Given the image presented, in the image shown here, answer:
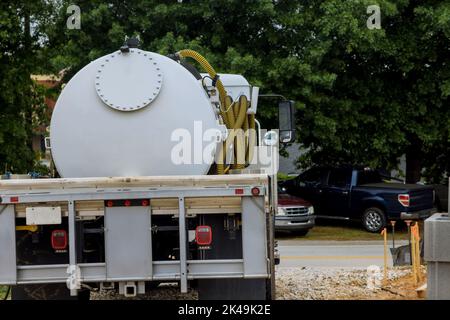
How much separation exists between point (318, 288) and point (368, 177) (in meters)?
9.75

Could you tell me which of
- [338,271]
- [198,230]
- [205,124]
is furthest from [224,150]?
[338,271]

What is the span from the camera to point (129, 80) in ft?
23.1

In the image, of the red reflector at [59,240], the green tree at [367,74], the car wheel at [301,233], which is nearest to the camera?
the red reflector at [59,240]

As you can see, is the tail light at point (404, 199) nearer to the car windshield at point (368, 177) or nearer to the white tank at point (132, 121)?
the car windshield at point (368, 177)

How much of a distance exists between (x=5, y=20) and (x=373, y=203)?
1060 centimetres

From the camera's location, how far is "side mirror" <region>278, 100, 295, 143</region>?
9.16 meters

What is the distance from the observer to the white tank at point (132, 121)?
6961 millimetres

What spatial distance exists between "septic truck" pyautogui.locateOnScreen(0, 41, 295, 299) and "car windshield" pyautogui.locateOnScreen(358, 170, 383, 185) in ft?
38.3

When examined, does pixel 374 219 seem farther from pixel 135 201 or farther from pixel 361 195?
pixel 135 201

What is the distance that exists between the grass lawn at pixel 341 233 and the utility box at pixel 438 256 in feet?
33.8

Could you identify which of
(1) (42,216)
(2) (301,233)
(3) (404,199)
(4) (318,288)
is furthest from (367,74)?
(1) (42,216)

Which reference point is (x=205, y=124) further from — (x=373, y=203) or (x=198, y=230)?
(x=373, y=203)

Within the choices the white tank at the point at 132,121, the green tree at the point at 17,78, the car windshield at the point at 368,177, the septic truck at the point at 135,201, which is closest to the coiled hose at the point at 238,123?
the septic truck at the point at 135,201

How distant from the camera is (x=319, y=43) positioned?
16656mm
